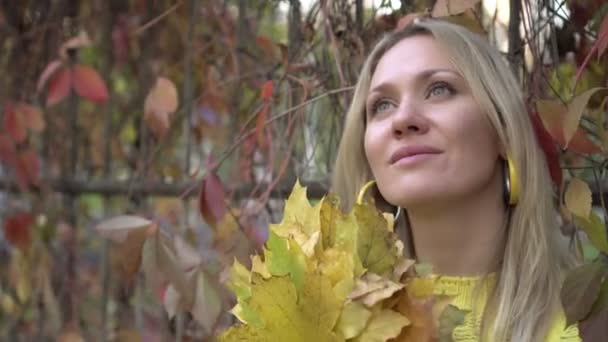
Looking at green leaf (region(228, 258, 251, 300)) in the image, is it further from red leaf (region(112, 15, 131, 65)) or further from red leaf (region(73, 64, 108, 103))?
red leaf (region(112, 15, 131, 65))

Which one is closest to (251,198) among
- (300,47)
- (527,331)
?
(300,47)

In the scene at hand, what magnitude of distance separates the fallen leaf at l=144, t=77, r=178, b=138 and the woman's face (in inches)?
21.5

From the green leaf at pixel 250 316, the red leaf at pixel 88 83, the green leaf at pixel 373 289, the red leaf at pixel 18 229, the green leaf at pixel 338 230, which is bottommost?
the red leaf at pixel 18 229

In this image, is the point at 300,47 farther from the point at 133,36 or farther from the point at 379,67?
the point at 133,36

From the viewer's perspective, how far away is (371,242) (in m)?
0.94

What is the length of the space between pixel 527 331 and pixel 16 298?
1639 mm

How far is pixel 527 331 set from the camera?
1.02m

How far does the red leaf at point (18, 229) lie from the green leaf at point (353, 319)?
4.84ft

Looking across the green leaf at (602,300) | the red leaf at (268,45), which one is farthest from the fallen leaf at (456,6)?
the red leaf at (268,45)

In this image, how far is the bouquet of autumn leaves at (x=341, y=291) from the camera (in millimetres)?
888

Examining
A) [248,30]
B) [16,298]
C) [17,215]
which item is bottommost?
[16,298]

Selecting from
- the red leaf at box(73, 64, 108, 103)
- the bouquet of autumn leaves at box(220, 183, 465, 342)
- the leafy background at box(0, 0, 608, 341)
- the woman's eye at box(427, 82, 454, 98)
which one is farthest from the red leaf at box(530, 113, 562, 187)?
the red leaf at box(73, 64, 108, 103)

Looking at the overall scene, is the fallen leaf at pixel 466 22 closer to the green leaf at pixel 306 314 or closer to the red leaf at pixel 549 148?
the red leaf at pixel 549 148

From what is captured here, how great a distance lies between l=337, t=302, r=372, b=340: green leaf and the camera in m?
0.89
